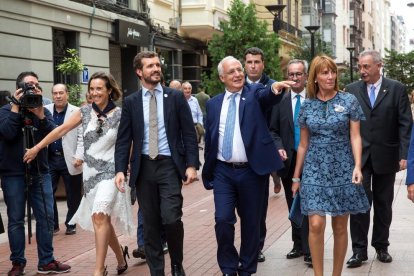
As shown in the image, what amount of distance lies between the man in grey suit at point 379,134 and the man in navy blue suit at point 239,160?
1330mm

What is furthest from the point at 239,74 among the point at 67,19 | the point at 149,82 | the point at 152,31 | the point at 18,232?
the point at 152,31

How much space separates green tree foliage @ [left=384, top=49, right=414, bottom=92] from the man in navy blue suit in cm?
4426

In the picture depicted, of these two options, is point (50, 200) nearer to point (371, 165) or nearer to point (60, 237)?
point (60, 237)

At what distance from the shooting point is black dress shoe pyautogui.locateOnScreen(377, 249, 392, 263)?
7.77m

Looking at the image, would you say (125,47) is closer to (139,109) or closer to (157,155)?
(139,109)

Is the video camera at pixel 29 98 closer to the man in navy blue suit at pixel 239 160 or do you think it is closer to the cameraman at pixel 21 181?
the cameraman at pixel 21 181

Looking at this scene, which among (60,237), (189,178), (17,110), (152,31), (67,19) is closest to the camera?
(189,178)

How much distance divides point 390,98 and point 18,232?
3.99m

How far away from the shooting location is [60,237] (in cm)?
1020

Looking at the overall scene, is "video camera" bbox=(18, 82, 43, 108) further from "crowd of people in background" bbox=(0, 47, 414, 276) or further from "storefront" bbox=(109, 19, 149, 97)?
"storefront" bbox=(109, 19, 149, 97)

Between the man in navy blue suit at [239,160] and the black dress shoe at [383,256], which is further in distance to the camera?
the black dress shoe at [383,256]

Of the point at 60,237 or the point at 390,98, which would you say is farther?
the point at 60,237

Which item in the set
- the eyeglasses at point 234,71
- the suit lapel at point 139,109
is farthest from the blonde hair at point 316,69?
the suit lapel at point 139,109

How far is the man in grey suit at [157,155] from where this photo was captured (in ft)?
22.5
